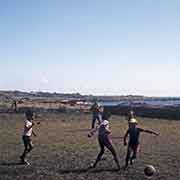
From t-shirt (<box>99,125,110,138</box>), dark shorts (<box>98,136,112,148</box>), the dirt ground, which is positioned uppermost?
t-shirt (<box>99,125,110,138</box>)

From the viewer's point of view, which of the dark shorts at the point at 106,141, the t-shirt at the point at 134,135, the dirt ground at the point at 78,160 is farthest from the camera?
the t-shirt at the point at 134,135

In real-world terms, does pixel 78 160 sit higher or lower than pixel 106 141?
lower

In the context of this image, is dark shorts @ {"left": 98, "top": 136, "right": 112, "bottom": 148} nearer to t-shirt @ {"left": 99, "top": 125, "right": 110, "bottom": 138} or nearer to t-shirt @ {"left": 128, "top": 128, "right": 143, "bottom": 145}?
t-shirt @ {"left": 99, "top": 125, "right": 110, "bottom": 138}

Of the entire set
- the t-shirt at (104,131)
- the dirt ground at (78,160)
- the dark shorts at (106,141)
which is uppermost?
the t-shirt at (104,131)

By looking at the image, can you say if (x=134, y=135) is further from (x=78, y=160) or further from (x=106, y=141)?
(x=78, y=160)

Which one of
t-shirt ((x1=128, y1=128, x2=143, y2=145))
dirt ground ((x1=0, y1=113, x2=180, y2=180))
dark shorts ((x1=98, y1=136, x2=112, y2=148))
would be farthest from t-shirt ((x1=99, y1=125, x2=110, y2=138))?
dirt ground ((x1=0, y1=113, x2=180, y2=180))

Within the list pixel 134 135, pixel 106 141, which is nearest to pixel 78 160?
pixel 106 141

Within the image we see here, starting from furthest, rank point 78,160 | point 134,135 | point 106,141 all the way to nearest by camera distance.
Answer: point 78,160, point 134,135, point 106,141

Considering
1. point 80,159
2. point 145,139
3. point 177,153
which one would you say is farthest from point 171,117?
point 80,159

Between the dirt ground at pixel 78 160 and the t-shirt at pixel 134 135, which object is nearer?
the dirt ground at pixel 78 160

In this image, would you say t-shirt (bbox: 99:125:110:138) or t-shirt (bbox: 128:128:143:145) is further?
t-shirt (bbox: 128:128:143:145)

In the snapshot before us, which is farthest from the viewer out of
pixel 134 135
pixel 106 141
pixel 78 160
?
pixel 78 160

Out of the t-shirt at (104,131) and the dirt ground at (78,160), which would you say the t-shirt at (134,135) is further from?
the t-shirt at (104,131)

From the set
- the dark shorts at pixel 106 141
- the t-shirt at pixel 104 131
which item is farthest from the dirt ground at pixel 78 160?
the t-shirt at pixel 104 131
